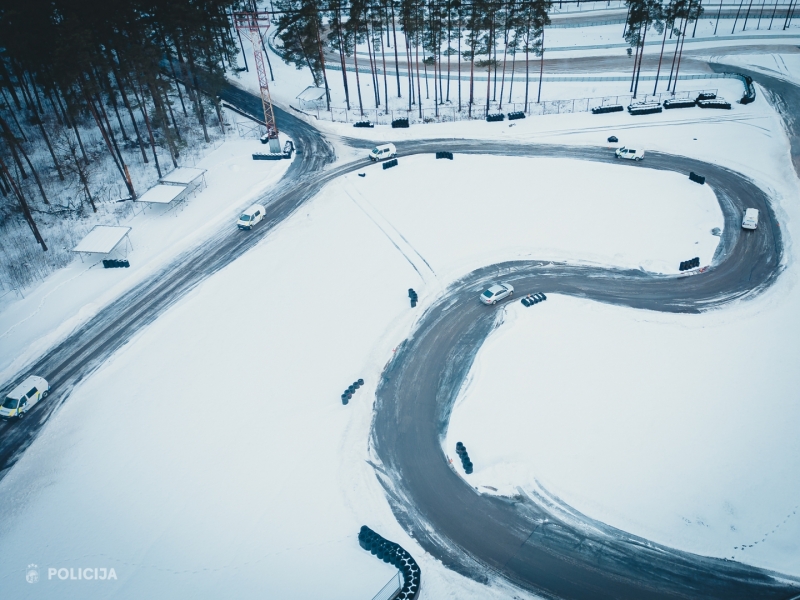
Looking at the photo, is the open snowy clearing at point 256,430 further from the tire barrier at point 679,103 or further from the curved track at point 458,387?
the tire barrier at point 679,103

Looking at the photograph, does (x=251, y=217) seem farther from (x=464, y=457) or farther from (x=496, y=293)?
(x=464, y=457)

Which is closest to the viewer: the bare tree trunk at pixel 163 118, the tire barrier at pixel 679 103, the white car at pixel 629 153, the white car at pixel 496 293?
the white car at pixel 496 293

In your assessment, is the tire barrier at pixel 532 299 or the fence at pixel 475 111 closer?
the tire barrier at pixel 532 299

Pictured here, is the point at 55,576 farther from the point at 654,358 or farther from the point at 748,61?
the point at 748,61

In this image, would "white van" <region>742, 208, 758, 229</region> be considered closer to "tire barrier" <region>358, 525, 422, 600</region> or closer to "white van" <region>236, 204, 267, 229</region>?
"tire barrier" <region>358, 525, 422, 600</region>

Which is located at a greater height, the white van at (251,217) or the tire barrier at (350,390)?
the white van at (251,217)

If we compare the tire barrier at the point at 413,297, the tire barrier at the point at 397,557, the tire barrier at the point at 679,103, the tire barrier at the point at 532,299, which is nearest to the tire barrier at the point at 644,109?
the tire barrier at the point at 679,103

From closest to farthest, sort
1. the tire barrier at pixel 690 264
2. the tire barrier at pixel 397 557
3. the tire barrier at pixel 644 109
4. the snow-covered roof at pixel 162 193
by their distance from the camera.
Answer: the tire barrier at pixel 397 557
the tire barrier at pixel 690 264
the snow-covered roof at pixel 162 193
the tire barrier at pixel 644 109
